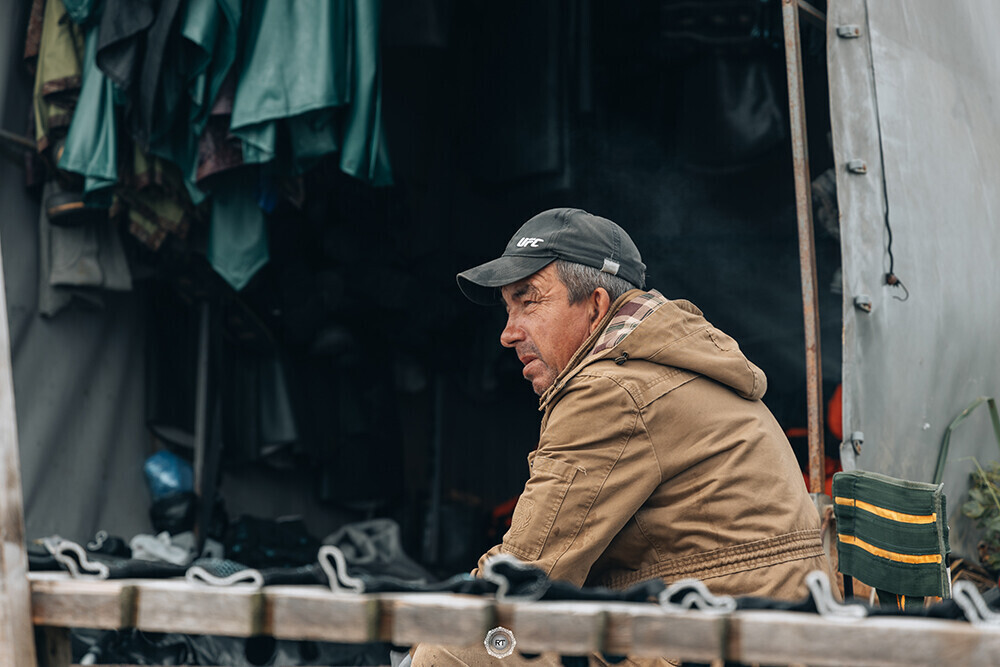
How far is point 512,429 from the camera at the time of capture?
15.9 ft

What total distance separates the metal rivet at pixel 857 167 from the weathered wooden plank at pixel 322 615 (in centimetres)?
212

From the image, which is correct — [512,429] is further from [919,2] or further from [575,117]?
[919,2]

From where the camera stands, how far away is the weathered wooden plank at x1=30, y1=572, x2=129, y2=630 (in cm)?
118

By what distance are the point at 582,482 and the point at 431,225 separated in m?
2.77

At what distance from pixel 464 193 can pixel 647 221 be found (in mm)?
874

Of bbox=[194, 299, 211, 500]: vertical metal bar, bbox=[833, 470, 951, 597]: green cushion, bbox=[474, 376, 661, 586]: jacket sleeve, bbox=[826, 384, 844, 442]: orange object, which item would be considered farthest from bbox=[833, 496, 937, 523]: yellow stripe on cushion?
bbox=[194, 299, 211, 500]: vertical metal bar

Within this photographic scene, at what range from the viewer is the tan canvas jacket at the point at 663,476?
1.75 metres

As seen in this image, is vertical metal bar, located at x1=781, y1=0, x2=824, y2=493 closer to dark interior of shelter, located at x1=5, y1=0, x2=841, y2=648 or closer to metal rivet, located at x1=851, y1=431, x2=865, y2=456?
metal rivet, located at x1=851, y1=431, x2=865, y2=456

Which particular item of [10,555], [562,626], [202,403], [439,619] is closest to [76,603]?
[10,555]

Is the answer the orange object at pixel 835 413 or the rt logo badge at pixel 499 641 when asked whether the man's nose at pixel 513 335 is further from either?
the orange object at pixel 835 413

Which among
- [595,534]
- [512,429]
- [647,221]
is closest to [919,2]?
[647,221]

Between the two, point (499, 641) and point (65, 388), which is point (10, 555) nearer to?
point (499, 641)

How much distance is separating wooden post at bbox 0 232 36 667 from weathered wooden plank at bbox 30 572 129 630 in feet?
0.04

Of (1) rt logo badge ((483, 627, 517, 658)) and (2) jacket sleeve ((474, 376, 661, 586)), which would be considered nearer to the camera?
(1) rt logo badge ((483, 627, 517, 658))
